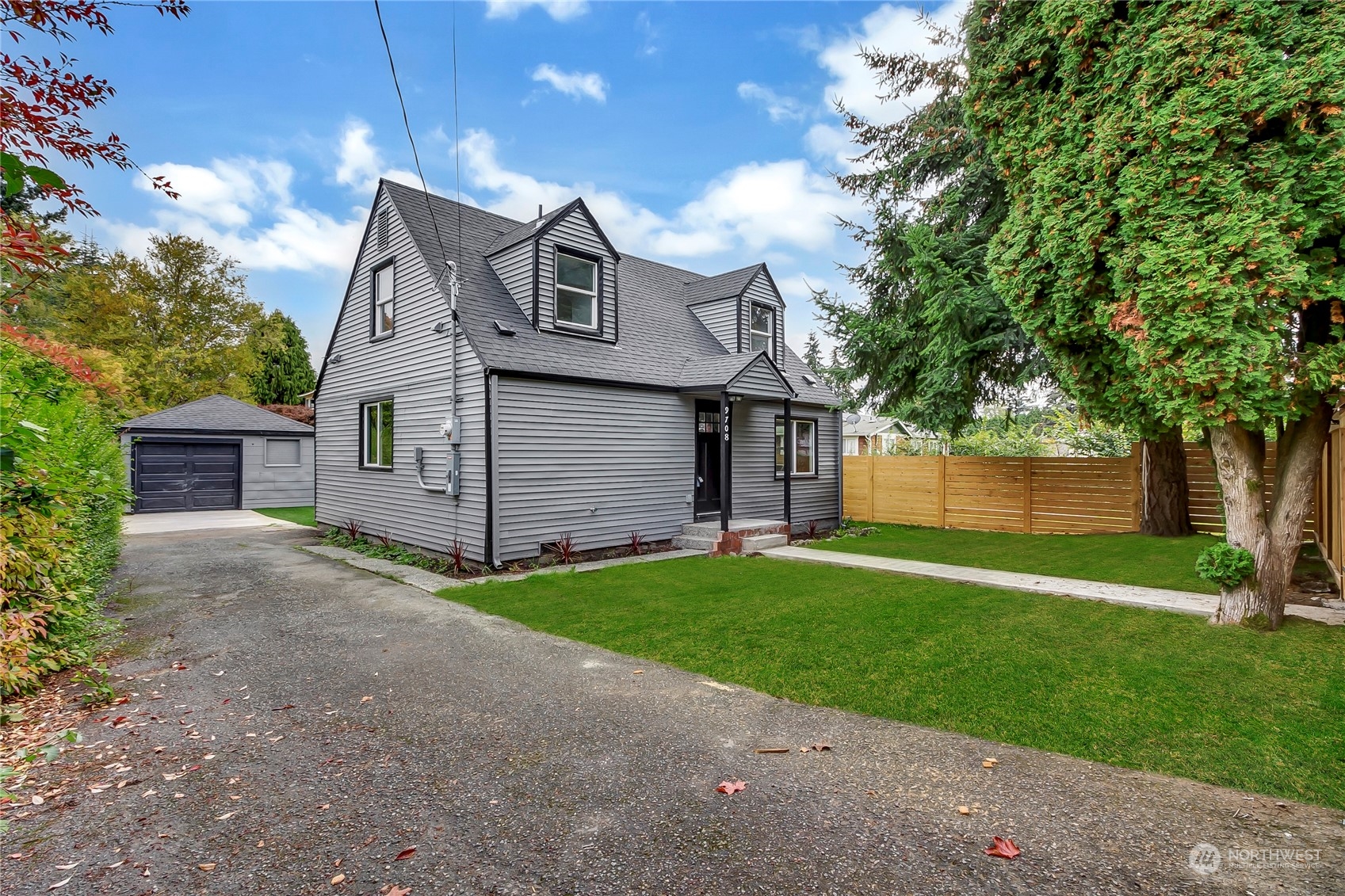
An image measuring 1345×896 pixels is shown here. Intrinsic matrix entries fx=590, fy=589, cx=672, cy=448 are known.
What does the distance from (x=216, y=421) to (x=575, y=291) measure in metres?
14.4

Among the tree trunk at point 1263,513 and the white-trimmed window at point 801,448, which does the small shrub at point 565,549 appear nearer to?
the white-trimmed window at point 801,448

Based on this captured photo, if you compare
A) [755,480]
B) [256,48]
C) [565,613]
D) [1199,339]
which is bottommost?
→ [565,613]

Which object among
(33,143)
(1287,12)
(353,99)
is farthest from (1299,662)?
(353,99)

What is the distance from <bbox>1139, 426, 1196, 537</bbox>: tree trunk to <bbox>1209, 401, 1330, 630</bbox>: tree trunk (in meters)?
5.66

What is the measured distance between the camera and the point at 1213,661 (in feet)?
15.6

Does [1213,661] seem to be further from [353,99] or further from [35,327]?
[35,327]

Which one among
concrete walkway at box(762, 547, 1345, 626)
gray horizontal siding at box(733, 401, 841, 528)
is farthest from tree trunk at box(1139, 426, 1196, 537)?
gray horizontal siding at box(733, 401, 841, 528)

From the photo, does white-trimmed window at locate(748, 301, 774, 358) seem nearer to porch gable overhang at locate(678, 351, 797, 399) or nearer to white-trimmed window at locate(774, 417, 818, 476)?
white-trimmed window at locate(774, 417, 818, 476)

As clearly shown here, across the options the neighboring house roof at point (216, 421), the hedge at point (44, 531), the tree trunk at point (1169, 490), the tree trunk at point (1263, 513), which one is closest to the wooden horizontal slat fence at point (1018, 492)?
the tree trunk at point (1169, 490)

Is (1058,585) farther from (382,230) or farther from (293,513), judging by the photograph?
(293,513)

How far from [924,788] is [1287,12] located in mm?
6656

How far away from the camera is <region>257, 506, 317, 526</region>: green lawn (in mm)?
15775

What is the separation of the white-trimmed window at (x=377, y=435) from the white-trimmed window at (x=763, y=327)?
327 inches

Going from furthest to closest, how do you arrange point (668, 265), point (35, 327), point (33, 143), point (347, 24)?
point (35, 327) < point (668, 265) < point (347, 24) < point (33, 143)
